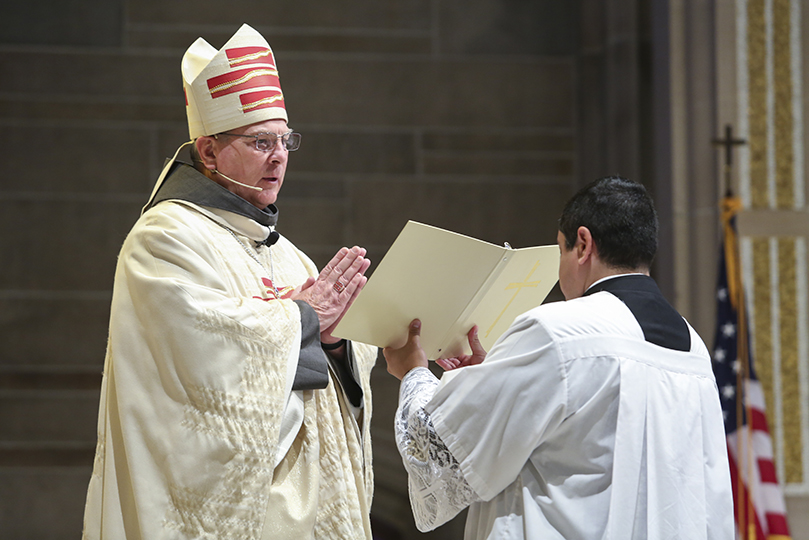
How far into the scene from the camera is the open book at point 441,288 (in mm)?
2051

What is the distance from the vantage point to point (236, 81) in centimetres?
258

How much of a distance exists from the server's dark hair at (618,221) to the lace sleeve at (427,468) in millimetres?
545

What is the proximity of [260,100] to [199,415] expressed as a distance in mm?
994

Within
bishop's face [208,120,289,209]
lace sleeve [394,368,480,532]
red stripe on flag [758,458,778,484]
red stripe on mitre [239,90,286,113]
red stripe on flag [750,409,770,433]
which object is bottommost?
red stripe on flag [758,458,778,484]

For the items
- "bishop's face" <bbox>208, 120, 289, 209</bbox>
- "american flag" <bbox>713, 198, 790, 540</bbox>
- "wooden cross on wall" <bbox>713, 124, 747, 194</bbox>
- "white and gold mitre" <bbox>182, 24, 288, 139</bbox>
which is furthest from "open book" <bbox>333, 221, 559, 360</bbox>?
"wooden cross on wall" <bbox>713, 124, 747, 194</bbox>

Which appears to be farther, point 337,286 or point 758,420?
point 758,420

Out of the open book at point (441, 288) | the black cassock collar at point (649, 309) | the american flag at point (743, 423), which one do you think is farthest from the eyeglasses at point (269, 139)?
the american flag at point (743, 423)

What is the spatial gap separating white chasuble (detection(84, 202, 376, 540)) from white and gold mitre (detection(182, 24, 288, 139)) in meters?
0.37

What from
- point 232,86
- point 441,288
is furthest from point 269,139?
point 441,288

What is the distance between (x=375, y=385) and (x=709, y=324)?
7.26 feet

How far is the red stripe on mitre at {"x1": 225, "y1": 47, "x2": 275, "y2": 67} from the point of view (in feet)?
8.57

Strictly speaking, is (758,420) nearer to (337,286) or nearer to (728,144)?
(728,144)

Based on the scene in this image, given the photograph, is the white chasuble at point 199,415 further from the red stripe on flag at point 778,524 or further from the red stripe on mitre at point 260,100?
the red stripe on flag at point 778,524

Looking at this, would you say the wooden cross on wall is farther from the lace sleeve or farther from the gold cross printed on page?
the lace sleeve
